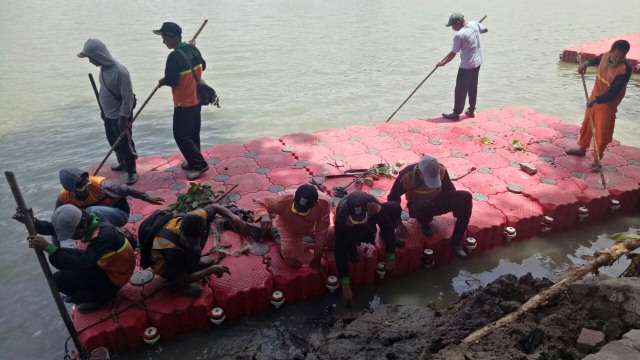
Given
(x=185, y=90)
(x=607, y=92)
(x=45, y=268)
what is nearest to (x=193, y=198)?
(x=185, y=90)

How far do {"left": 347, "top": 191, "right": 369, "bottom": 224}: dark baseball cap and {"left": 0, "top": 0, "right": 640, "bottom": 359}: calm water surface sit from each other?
1.06 metres

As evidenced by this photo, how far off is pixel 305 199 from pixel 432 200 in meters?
1.67

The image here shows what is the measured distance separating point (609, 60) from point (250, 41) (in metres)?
13.5

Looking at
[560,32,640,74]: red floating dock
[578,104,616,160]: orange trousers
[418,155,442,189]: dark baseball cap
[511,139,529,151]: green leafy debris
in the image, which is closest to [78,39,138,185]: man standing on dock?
[418,155,442,189]: dark baseball cap

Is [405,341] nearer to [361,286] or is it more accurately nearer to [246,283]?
[361,286]

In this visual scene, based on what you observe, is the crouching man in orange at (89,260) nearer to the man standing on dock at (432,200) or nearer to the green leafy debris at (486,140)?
the man standing on dock at (432,200)

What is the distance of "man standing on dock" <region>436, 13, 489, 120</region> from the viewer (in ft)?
25.5

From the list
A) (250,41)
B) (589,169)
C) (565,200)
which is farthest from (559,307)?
(250,41)

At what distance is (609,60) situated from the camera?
5918 millimetres

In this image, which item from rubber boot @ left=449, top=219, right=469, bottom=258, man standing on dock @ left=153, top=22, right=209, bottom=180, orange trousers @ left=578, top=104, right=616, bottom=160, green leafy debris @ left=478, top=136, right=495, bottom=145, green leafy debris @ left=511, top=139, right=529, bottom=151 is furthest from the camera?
green leafy debris @ left=478, top=136, right=495, bottom=145

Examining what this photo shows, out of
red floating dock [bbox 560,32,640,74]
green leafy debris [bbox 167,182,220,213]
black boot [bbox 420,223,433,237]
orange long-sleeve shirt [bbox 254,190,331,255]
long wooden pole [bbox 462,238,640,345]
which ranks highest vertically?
orange long-sleeve shirt [bbox 254,190,331,255]

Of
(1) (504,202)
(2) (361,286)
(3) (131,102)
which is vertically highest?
(3) (131,102)

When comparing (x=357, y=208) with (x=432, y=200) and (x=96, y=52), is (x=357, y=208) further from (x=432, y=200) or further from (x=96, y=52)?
(x=96, y=52)

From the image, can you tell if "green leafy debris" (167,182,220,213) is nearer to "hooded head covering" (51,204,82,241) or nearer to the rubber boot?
"hooded head covering" (51,204,82,241)
